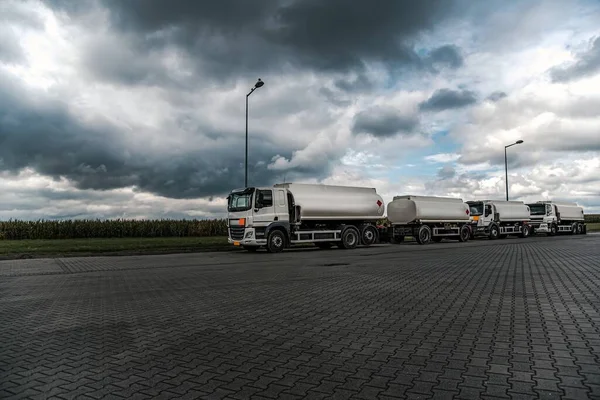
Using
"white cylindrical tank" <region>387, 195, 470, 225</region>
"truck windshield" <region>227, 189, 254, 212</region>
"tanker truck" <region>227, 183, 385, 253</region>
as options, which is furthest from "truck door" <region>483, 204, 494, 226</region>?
"truck windshield" <region>227, 189, 254, 212</region>

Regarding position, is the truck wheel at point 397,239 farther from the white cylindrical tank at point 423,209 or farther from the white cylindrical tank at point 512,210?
the white cylindrical tank at point 512,210

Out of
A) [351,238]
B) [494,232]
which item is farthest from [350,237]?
[494,232]

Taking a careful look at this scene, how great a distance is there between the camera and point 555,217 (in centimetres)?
4416

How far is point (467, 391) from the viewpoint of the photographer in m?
3.73

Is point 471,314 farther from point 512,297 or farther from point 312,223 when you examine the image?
point 312,223

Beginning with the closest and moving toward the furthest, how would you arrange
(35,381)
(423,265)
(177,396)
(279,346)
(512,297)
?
(177,396)
(35,381)
(279,346)
(512,297)
(423,265)

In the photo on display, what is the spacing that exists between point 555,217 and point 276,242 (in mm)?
33302

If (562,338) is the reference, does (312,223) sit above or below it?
above

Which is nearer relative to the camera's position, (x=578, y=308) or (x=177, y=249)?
(x=578, y=308)

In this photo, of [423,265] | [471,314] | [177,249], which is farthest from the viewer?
[177,249]

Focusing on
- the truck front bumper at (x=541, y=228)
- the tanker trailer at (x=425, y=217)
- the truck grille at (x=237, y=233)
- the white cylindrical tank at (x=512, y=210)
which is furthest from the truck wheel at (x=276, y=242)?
the truck front bumper at (x=541, y=228)

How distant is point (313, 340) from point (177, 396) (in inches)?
78.1

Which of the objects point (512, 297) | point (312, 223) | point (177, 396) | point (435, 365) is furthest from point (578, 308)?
point (312, 223)

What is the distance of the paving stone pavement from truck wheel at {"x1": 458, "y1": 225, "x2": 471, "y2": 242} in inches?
897
